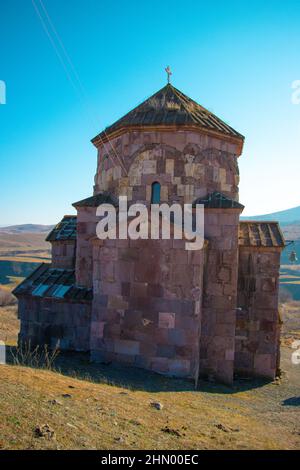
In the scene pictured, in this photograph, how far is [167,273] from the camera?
639 cm

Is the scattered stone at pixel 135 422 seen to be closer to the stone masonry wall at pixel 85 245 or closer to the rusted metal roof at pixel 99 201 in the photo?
the stone masonry wall at pixel 85 245

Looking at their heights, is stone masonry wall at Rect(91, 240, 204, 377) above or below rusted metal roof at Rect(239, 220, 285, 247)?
below

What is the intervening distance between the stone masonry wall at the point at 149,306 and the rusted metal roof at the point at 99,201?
135cm

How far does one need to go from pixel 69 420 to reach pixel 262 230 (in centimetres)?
628

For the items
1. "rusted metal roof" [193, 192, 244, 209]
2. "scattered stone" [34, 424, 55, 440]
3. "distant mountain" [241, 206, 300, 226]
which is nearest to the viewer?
"scattered stone" [34, 424, 55, 440]

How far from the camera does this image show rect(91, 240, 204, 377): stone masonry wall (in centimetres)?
626

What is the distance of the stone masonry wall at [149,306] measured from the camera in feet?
20.5

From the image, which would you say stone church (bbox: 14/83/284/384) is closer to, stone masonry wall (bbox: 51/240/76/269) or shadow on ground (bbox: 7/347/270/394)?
stone masonry wall (bbox: 51/240/76/269)

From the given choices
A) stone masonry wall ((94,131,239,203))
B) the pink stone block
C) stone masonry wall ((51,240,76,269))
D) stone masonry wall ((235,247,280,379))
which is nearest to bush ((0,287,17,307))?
stone masonry wall ((51,240,76,269))

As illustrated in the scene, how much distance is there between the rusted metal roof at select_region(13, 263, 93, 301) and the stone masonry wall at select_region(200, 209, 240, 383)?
8.31ft

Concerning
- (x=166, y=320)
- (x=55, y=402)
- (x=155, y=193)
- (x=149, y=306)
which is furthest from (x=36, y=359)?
(x=155, y=193)

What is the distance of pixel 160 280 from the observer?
6410 mm
